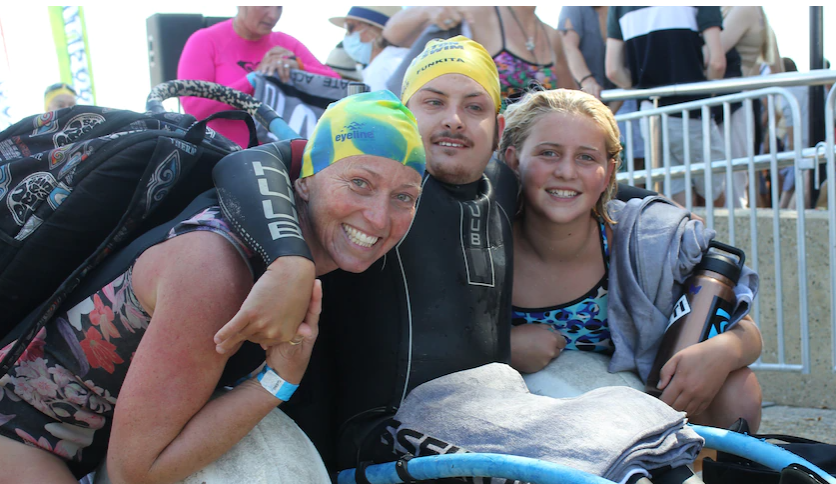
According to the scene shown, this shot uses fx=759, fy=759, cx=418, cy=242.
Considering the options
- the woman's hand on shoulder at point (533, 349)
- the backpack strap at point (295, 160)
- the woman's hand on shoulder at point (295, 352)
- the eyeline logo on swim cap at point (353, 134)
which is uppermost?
the eyeline logo on swim cap at point (353, 134)

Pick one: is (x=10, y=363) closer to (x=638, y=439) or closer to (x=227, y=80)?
(x=638, y=439)

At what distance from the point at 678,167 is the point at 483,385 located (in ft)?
11.0

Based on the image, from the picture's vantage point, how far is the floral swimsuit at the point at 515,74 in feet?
14.7

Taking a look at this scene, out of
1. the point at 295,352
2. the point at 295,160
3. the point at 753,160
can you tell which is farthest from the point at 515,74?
the point at 295,352

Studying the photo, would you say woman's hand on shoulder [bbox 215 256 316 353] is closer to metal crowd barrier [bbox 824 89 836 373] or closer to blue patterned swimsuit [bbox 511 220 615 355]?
blue patterned swimsuit [bbox 511 220 615 355]

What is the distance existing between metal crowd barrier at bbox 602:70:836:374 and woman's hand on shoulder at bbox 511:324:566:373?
2.46m

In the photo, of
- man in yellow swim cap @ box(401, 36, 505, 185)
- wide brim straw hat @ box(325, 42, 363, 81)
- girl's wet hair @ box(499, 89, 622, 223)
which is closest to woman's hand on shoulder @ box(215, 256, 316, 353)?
man in yellow swim cap @ box(401, 36, 505, 185)

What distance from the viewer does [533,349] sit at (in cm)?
269

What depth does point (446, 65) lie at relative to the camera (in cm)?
267

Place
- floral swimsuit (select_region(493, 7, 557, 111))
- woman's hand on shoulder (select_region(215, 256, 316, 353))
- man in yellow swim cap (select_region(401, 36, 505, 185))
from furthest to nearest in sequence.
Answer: floral swimsuit (select_region(493, 7, 557, 111)) → man in yellow swim cap (select_region(401, 36, 505, 185)) → woman's hand on shoulder (select_region(215, 256, 316, 353))

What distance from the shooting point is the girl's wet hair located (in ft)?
9.24

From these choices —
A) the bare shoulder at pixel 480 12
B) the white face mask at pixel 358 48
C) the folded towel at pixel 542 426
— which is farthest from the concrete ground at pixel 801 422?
the white face mask at pixel 358 48

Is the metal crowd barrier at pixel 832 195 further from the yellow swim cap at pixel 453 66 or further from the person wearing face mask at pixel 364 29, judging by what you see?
the person wearing face mask at pixel 364 29

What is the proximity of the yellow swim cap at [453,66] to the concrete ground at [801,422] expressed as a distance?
2.79 metres
